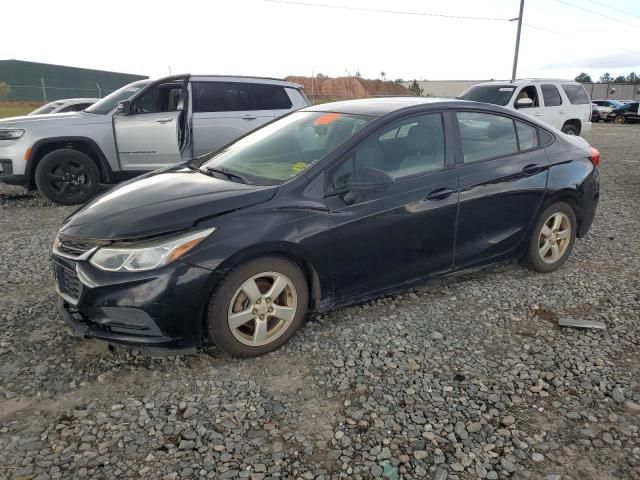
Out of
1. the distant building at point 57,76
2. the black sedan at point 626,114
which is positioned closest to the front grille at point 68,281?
the black sedan at point 626,114

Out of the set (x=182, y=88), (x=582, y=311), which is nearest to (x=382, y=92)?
(x=182, y=88)

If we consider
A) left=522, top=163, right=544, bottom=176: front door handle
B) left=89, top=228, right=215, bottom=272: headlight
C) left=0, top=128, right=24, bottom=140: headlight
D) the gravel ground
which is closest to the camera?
the gravel ground

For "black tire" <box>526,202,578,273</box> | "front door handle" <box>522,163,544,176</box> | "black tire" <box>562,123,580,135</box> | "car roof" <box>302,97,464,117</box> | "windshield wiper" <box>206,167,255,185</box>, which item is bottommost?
"black tire" <box>526,202,578,273</box>

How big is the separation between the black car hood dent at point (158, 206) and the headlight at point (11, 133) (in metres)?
4.41

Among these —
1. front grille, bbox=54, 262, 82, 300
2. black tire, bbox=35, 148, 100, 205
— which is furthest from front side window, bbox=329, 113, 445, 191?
black tire, bbox=35, 148, 100, 205

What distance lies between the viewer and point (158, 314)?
277 cm

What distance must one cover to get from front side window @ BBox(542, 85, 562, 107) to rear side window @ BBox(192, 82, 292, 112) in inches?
279

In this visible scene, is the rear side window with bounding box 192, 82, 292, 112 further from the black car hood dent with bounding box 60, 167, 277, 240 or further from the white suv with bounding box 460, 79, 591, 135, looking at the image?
the white suv with bounding box 460, 79, 591, 135

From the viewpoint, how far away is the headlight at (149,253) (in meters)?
2.76

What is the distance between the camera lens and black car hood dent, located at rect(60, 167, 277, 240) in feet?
9.31

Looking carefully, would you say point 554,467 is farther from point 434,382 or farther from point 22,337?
point 22,337

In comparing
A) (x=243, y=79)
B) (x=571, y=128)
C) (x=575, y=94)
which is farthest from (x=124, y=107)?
(x=575, y=94)

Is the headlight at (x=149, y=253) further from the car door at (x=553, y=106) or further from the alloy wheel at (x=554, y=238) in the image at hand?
the car door at (x=553, y=106)

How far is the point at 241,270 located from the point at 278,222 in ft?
1.21
